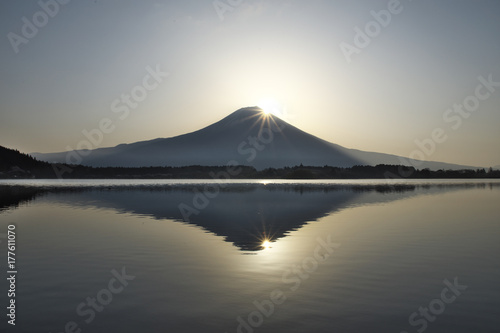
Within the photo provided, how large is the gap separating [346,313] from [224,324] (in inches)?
113

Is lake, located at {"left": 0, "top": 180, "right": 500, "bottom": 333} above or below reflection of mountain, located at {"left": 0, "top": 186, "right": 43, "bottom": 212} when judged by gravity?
below

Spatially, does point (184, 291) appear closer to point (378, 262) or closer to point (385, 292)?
point (385, 292)

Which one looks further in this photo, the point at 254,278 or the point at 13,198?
the point at 13,198

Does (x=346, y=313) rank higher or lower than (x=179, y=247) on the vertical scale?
lower

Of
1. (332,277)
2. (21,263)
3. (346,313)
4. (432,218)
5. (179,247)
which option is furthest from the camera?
(432,218)

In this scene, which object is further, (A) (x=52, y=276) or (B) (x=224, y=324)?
(A) (x=52, y=276)

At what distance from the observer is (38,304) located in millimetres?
10875

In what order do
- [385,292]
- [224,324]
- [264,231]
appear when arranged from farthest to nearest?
1. [264,231]
2. [385,292]
3. [224,324]

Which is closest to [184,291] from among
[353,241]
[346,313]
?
[346,313]

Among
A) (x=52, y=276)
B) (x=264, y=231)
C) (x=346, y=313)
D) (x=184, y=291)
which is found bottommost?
(x=346, y=313)

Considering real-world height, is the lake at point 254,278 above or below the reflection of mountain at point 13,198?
below

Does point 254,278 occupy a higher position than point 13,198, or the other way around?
point 13,198

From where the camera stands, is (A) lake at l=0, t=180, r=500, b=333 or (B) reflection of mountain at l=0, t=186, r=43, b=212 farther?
(B) reflection of mountain at l=0, t=186, r=43, b=212

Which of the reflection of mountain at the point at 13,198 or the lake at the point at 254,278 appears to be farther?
the reflection of mountain at the point at 13,198
